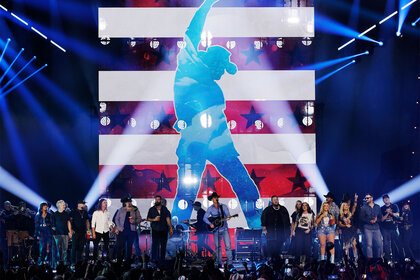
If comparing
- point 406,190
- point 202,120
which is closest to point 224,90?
point 202,120

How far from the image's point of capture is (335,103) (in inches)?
640

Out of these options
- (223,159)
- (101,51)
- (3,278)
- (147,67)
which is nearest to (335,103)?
(223,159)

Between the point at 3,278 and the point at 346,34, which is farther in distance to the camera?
the point at 346,34

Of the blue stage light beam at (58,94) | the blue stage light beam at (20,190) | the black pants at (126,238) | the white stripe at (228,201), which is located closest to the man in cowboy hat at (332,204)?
the white stripe at (228,201)

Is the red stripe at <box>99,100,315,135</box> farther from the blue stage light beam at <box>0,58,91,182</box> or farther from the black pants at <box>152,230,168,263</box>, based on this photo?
the black pants at <box>152,230,168,263</box>

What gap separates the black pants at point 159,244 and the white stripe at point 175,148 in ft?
9.79

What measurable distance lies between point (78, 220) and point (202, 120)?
4115 mm

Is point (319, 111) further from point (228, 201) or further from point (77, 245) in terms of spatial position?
point (77, 245)

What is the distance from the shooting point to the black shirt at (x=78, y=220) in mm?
13281

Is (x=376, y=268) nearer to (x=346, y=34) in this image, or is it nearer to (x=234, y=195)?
(x=234, y=195)

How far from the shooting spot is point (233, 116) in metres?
16.0

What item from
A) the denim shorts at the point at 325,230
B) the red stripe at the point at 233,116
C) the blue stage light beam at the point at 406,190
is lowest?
the denim shorts at the point at 325,230

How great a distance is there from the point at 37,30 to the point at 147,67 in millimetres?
2700

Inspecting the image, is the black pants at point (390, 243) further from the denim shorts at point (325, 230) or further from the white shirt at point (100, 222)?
the white shirt at point (100, 222)
